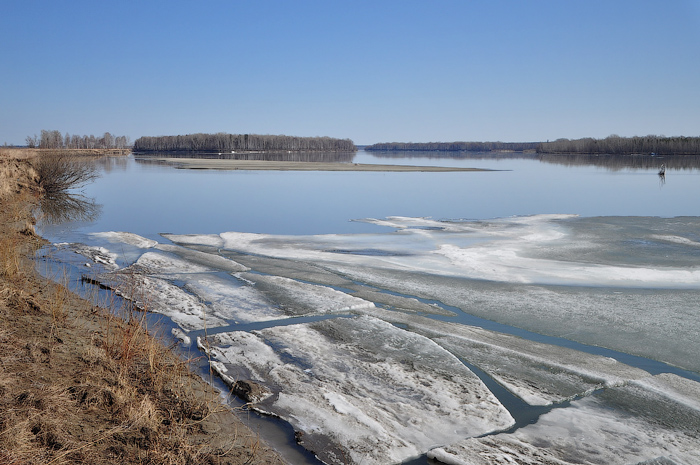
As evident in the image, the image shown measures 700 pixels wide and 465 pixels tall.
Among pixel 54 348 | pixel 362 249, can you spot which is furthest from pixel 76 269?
pixel 362 249

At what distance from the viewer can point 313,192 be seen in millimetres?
28016

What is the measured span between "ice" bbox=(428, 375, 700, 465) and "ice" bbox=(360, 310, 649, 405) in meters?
0.23

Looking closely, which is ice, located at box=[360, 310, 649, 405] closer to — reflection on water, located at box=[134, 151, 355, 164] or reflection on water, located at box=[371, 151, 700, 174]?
reflection on water, located at box=[371, 151, 700, 174]

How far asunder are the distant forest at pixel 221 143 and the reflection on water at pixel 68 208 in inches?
4309

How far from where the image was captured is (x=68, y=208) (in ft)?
66.5

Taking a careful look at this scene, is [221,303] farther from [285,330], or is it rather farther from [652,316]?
[652,316]

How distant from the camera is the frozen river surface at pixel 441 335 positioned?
442 centimetres

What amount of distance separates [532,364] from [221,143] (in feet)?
455

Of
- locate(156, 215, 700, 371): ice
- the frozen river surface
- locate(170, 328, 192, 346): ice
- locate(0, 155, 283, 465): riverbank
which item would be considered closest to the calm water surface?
locate(156, 215, 700, 371): ice

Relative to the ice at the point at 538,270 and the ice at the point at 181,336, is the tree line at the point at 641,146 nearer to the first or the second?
the ice at the point at 538,270

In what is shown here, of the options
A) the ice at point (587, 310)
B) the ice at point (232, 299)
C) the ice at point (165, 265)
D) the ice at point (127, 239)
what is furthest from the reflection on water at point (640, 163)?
the ice at point (232, 299)

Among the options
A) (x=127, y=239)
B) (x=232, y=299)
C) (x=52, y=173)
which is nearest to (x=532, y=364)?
(x=232, y=299)

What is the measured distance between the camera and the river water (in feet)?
15.0

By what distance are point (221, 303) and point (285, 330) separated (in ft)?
5.28
